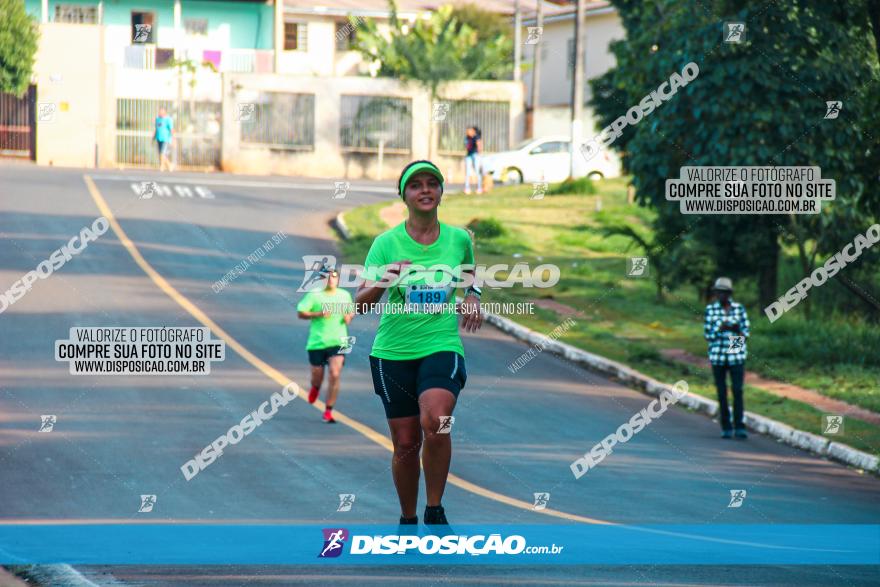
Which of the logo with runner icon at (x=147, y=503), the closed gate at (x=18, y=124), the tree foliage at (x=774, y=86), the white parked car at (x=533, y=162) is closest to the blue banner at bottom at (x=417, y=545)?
the logo with runner icon at (x=147, y=503)

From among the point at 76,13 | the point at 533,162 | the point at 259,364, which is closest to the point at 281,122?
the point at 533,162

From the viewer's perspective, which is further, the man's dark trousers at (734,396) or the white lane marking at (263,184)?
the white lane marking at (263,184)

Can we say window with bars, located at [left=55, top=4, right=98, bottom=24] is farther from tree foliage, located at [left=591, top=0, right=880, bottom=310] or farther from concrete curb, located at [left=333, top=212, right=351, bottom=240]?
tree foliage, located at [left=591, top=0, right=880, bottom=310]

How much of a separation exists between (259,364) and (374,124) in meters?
34.8

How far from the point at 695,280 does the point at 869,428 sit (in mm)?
8683

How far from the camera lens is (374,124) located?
52.4 metres

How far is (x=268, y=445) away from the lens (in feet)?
44.8

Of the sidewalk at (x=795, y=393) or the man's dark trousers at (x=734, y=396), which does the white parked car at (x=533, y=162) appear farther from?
the man's dark trousers at (x=734, y=396)

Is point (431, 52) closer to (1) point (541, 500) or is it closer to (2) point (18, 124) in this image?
(2) point (18, 124)

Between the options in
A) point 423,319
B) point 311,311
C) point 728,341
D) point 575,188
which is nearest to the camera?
point 423,319

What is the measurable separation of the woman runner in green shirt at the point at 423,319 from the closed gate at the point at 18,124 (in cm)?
4472

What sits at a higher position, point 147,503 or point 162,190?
point 162,190

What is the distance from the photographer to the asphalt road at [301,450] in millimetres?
9867

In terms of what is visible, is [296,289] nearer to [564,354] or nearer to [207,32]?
[564,354]
